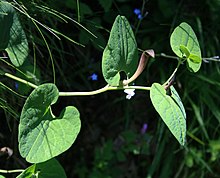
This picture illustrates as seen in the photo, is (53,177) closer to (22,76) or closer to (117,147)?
(22,76)

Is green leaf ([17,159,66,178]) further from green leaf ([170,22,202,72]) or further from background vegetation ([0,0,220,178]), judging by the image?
background vegetation ([0,0,220,178])

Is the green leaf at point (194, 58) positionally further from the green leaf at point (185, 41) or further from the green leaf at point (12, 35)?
the green leaf at point (12, 35)

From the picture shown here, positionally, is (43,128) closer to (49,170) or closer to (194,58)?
(49,170)

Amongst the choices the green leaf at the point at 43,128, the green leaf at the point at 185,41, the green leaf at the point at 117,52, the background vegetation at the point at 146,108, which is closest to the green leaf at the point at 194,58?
the green leaf at the point at 185,41

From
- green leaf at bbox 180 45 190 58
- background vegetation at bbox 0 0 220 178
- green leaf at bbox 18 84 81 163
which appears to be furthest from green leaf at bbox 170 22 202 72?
background vegetation at bbox 0 0 220 178

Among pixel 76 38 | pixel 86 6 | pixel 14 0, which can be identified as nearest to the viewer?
pixel 14 0

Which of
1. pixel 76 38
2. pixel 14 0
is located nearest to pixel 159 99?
pixel 14 0
